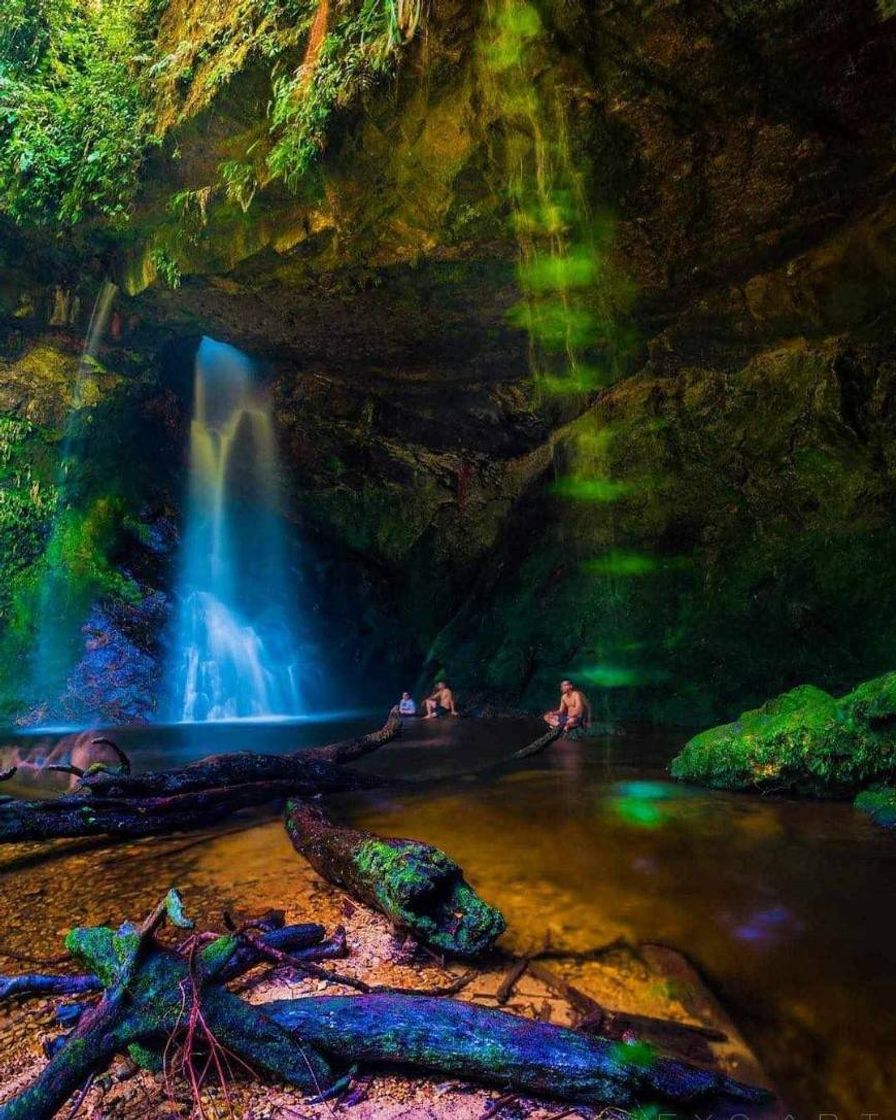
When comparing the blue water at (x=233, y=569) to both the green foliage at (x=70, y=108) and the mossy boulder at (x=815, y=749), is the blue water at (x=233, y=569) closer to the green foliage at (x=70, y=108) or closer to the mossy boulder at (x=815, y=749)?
the green foliage at (x=70, y=108)

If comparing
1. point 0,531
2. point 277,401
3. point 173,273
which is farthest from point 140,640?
point 173,273

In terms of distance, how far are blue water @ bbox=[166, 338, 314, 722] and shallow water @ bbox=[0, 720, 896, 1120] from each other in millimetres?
10580

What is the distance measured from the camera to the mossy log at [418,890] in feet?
9.06

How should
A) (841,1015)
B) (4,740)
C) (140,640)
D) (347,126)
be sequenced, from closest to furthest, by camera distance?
(841,1015), (347,126), (4,740), (140,640)

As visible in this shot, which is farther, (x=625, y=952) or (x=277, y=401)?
(x=277, y=401)

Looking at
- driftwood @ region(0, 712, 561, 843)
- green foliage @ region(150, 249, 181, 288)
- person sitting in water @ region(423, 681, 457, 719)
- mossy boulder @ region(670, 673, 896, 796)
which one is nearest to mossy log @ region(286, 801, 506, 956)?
driftwood @ region(0, 712, 561, 843)

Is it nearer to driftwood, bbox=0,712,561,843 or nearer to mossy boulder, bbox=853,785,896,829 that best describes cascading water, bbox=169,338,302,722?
driftwood, bbox=0,712,561,843

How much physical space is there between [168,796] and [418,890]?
2827 millimetres

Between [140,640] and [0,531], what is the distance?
3758 mm

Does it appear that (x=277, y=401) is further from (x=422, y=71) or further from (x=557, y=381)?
(x=422, y=71)

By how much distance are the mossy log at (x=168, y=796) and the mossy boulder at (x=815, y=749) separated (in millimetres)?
3460

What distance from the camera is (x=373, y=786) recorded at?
6.05m

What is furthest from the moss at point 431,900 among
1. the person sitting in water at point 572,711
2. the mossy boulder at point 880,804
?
the person sitting in water at point 572,711

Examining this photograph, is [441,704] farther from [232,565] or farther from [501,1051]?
[501,1051]
